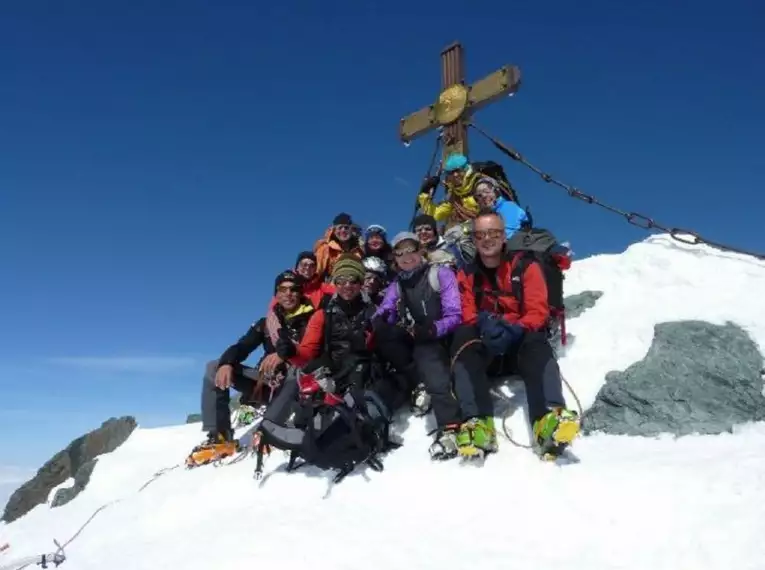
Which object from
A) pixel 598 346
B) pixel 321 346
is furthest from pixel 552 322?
pixel 321 346

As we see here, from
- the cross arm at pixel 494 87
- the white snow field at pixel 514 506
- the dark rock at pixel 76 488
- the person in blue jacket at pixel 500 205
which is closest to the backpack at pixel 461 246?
the person in blue jacket at pixel 500 205

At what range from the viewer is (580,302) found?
859 cm

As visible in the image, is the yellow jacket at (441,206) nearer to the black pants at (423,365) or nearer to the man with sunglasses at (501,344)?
the man with sunglasses at (501,344)

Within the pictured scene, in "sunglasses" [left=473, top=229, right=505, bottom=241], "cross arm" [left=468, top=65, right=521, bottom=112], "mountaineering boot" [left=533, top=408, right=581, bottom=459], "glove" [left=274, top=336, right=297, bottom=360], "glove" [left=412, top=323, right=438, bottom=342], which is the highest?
"cross arm" [left=468, top=65, right=521, bottom=112]

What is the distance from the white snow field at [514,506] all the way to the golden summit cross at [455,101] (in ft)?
15.1

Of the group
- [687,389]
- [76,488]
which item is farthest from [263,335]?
[76,488]

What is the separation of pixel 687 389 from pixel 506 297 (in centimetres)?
202

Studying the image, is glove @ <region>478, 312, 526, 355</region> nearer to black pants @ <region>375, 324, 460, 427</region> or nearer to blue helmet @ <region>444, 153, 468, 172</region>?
black pants @ <region>375, 324, 460, 427</region>

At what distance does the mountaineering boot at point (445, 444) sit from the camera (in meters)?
5.70

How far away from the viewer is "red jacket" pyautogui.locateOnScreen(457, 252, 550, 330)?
20.2 feet

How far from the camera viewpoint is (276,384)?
312 inches

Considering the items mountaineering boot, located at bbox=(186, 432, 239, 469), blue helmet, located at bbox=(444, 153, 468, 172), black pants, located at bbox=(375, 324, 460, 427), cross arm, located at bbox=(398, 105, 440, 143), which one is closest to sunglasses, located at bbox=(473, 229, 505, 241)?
black pants, located at bbox=(375, 324, 460, 427)

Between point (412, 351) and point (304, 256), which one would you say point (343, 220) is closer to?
point (304, 256)

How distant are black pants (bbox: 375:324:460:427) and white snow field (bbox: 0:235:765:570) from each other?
20.1 inches
